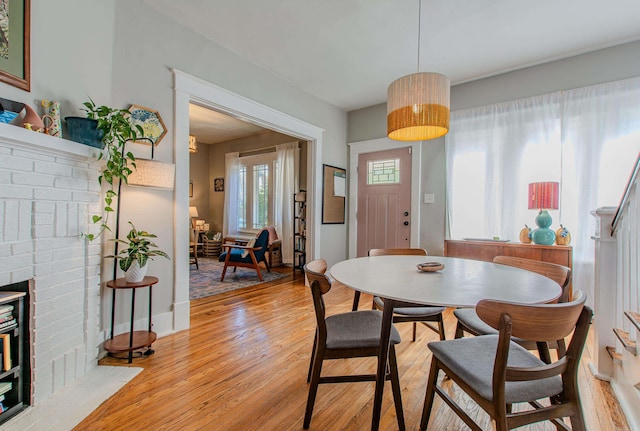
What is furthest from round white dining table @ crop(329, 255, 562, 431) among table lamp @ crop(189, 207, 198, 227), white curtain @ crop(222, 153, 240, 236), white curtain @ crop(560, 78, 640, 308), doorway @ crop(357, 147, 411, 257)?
table lamp @ crop(189, 207, 198, 227)

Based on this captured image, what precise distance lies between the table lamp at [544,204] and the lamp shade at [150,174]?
11.0 feet

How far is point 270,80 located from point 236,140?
3.42 meters

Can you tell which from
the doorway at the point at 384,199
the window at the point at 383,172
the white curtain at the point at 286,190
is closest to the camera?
the doorway at the point at 384,199

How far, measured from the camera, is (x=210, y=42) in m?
2.76

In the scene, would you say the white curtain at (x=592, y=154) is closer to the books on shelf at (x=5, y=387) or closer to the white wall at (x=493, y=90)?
the white wall at (x=493, y=90)

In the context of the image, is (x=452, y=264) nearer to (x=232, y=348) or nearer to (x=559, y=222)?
(x=232, y=348)

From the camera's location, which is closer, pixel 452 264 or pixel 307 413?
pixel 307 413

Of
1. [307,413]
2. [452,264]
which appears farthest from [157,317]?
[452,264]

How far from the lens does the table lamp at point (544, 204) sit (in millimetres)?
2775

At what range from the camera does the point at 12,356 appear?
143 cm

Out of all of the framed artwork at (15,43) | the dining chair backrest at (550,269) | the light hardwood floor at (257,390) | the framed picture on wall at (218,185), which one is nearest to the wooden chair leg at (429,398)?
the light hardwood floor at (257,390)

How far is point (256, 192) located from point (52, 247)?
462cm

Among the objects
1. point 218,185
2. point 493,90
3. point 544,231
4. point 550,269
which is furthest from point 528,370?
point 218,185

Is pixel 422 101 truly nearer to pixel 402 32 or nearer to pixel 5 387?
pixel 402 32
